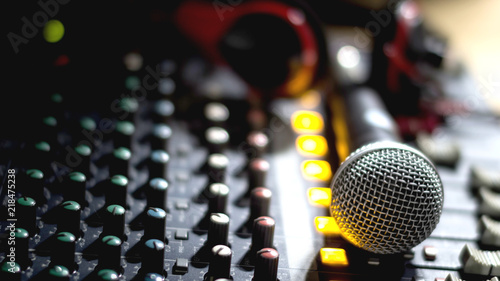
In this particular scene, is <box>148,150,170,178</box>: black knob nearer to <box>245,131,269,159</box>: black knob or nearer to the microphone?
<box>245,131,269,159</box>: black knob

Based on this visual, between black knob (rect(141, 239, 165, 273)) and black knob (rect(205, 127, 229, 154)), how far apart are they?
311 millimetres

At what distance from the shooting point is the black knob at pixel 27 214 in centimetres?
79

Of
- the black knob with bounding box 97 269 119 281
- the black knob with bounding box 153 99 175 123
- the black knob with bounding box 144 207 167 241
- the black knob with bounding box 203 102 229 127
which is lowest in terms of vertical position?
the black knob with bounding box 97 269 119 281

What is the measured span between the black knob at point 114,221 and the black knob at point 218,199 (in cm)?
14

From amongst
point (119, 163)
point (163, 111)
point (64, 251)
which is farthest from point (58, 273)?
point (163, 111)

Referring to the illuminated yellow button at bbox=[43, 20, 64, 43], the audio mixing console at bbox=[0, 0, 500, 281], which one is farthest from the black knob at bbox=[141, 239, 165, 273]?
the illuminated yellow button at bbox=[43, 20, 64, 43]

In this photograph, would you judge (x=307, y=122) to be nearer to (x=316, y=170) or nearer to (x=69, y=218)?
(x=316, y=170)

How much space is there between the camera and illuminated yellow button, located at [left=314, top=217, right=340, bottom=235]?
0.91 metres

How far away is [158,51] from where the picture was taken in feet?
4.39

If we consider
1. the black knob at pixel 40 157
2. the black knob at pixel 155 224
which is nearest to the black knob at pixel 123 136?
the black knob at pixel 40 157

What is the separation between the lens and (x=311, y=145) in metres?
1.13

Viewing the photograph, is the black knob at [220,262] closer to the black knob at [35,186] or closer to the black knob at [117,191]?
the black knob at [117,191]

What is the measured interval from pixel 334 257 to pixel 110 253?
1.07 ft

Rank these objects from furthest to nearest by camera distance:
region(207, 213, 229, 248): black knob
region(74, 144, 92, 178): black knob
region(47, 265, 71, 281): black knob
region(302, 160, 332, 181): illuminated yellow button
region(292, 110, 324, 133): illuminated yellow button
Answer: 1. region(292, 110, 324, 133): illuminated yellow button
2. region(302, 160, 332, 181): illuminated yellow button
3. region(74, 144, 92, 178): black knob
4. region(207, 213, 229, 248): black knob
5. region(47, 265, 71, 281): black knob
